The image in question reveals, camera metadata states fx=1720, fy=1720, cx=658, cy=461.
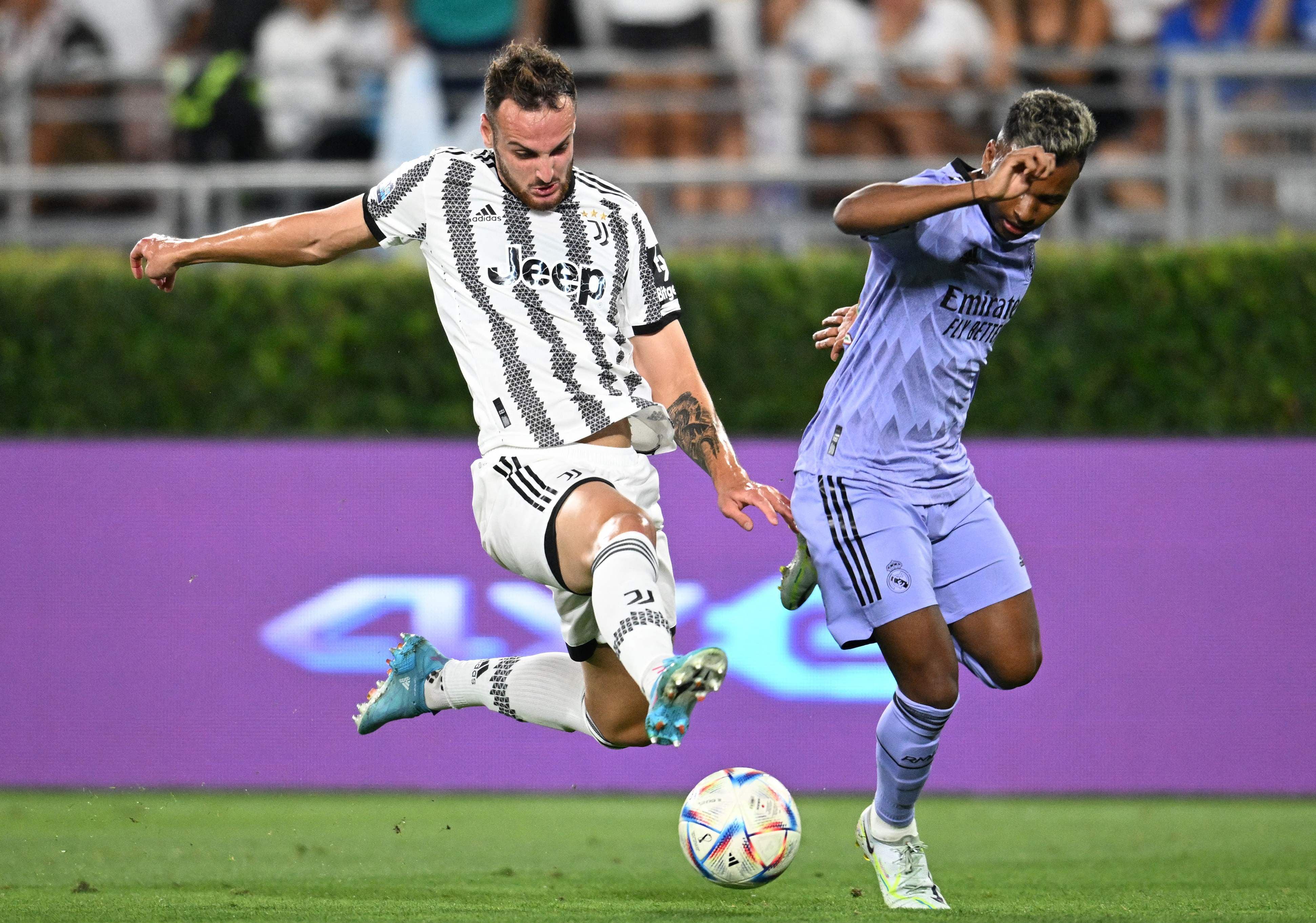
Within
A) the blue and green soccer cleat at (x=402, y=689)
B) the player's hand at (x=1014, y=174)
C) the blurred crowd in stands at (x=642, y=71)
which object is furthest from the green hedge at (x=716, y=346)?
the player's hand at (x=1014, y=174)

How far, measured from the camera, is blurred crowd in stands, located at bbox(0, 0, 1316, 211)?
1049cm

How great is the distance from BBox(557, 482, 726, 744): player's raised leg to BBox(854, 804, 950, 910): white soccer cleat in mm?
1021

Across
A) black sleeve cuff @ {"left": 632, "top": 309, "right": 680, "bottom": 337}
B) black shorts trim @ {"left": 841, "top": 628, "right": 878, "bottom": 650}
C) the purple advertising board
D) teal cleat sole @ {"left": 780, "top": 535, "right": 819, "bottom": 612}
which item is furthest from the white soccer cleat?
the purple advertising board

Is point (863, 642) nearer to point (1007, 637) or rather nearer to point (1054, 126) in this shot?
point (1007, 637)

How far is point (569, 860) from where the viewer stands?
22.2 ft

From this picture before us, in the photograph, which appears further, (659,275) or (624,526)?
(659,275)

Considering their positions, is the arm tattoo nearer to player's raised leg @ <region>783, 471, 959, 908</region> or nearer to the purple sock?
player's raised leg @ <region>783, 471, 959, 908</region>

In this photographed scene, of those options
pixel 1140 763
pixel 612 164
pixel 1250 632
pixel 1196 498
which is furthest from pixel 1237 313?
pixel 612 164

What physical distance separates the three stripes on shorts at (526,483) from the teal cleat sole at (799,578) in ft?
3.00

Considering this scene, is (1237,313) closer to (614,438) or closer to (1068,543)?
(1068,543)

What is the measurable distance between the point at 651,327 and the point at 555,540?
2.90ft

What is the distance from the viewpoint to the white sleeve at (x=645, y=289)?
18.5 ft

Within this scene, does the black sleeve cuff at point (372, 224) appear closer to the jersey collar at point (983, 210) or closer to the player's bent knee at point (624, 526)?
the player's bent knee at point (624, 526)

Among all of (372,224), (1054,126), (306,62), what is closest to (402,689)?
(372,224)
